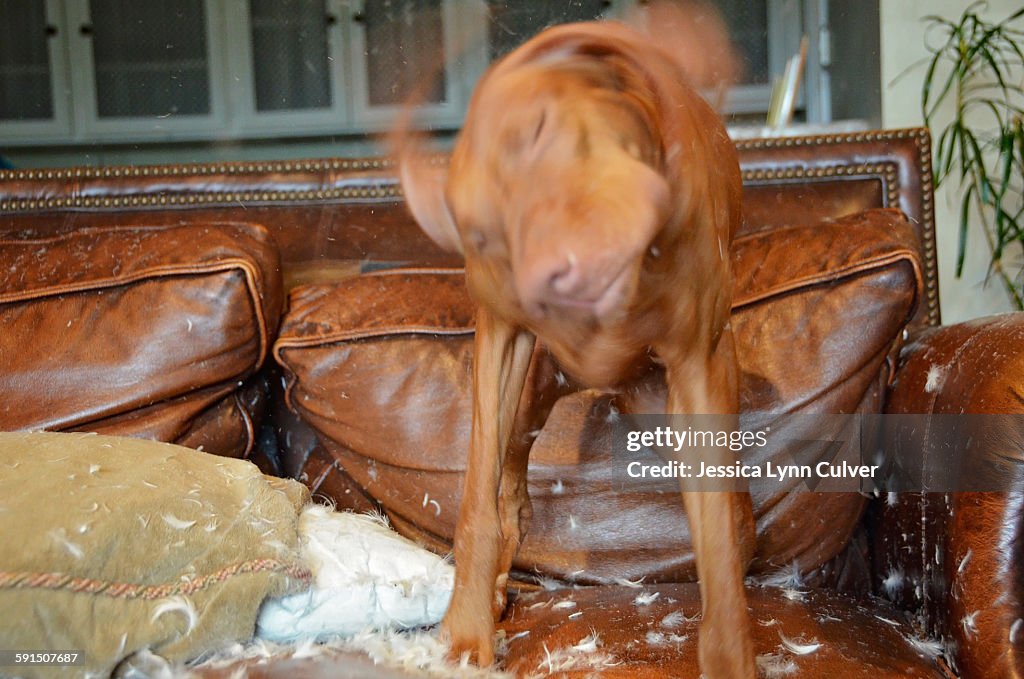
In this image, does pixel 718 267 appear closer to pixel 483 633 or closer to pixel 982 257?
pixel 483 633

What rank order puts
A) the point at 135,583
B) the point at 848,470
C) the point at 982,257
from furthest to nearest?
the point at 982,257 → the point at 848,470 → the point at 135,583

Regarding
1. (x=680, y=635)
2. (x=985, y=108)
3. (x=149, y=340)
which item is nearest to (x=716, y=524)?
(x=680, y=635)

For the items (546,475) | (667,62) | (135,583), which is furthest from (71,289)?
(667,62)

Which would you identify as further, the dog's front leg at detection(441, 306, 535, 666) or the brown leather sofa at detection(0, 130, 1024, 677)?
the brown leather sofa at detection(0, 130, 1024, 677)

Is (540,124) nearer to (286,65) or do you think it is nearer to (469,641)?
(469,641)

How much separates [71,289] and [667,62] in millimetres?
937

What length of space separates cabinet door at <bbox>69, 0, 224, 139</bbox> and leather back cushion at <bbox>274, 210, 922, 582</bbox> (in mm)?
1676

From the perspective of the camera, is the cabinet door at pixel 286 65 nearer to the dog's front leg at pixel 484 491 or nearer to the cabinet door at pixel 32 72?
the cabinet door at pixel 32 72

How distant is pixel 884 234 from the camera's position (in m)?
1.23

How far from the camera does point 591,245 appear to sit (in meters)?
0.57

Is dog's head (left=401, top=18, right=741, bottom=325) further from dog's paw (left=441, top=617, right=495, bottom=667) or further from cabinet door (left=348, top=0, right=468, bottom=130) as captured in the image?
dog's paw (left=441, top=617, right=495, bottom=667)

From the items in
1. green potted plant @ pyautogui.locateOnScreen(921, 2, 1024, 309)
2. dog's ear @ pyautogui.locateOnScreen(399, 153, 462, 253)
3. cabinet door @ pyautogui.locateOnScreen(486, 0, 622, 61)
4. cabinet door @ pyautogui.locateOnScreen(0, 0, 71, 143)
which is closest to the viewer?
dog's ear @ pyautogui.locateOnScreen(399, 153, 462, 253)

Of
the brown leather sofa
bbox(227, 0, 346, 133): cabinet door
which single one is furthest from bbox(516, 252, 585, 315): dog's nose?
bbox(227, 0, 346, 133): cabinet door

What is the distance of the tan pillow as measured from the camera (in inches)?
31.8
